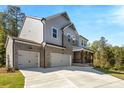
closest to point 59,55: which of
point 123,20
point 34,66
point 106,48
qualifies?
point 34,66

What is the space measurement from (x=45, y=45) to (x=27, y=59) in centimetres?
242

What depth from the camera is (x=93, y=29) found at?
19.3 m

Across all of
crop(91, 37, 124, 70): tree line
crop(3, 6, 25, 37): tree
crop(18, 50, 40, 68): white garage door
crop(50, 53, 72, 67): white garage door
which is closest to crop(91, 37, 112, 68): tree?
crop(91, 37, 124, 70): tree line

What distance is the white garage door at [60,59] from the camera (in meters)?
19.6

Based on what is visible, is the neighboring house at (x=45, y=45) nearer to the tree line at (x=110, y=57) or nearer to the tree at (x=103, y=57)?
the tree at (x=103, y=57)

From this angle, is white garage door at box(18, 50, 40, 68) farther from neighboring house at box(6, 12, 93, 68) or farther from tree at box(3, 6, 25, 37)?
tree at box(3, 6, 25, 37)

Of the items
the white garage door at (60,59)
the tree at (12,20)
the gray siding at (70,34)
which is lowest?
the white garage door at (60,59)

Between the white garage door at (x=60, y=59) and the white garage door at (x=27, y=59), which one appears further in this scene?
the white garage door at (x=60, y=59)

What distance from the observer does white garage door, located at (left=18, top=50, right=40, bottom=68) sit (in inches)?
625

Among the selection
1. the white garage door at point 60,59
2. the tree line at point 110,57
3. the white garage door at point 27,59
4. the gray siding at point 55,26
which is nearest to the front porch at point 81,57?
the white garage door at point 60,59

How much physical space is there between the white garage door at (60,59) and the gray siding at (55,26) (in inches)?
58.5

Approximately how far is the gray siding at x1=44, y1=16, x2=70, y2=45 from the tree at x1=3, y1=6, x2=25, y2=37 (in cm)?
815
